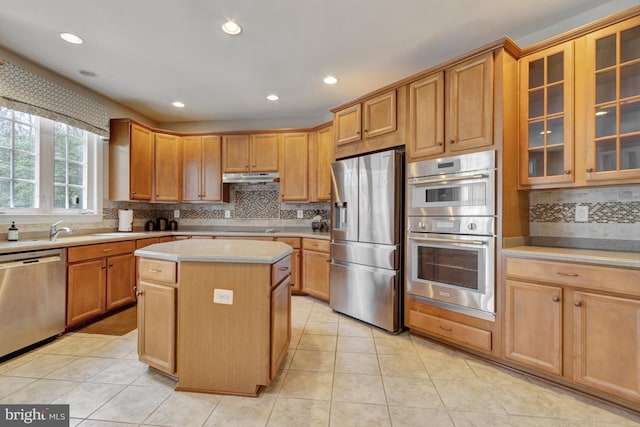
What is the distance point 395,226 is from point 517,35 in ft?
6.32

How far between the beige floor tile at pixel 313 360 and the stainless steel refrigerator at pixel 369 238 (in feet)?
2.39

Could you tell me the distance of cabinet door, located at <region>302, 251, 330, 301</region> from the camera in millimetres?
3633

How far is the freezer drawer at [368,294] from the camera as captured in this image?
2703 millimetres

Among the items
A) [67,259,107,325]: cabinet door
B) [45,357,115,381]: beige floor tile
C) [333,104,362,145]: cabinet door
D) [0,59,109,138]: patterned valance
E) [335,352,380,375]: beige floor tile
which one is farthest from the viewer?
[333,104,362,145]: cabinet door

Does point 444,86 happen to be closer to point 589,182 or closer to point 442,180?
point 442,180

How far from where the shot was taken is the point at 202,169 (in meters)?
4.38

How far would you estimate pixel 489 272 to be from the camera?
2.12 meters

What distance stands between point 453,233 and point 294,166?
8.24 feet

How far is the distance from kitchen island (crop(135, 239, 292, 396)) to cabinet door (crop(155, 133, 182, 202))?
2767 mm

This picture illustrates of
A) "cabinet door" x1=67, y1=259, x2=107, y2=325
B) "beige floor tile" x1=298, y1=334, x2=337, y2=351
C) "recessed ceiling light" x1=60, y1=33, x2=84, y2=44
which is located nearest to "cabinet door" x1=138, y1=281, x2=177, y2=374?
"beige floor tile" x1=298, y1=334, x2=337, y2=351

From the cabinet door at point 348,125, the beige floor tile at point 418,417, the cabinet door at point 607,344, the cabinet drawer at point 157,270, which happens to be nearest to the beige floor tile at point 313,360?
the beige floor tile at point 418,417

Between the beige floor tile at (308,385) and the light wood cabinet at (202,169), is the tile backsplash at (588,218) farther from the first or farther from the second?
the light wood cabinet at (202,169)

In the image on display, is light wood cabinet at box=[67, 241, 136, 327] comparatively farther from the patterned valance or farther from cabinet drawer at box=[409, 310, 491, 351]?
cabinet drawer at box=[409, 310, 491, 351]

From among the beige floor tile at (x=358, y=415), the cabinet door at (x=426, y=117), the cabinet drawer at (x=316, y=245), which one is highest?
the cabinet door at (x=426, y=117)
